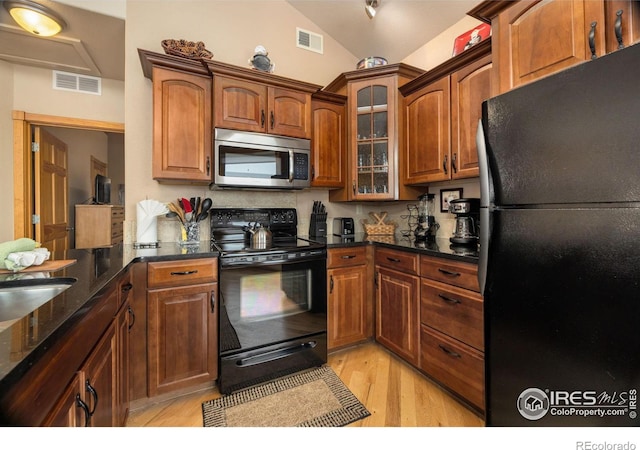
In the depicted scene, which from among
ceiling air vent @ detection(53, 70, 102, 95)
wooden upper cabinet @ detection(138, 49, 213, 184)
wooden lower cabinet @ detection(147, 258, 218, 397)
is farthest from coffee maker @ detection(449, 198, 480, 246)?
ceiling air vent @ detection(53, 70, 102, 95)

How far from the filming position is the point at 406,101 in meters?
2.40

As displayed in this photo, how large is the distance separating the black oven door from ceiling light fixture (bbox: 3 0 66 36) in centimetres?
225

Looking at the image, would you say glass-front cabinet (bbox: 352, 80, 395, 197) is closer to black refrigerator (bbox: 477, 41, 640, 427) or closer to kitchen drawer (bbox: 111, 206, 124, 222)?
black refrigerator (bbox: 477, 41, 640, 427)

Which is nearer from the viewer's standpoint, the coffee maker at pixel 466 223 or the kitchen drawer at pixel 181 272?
the kitchen drawer at pixel 181 272

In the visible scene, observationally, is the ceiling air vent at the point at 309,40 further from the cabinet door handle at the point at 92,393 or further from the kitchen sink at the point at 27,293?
the cabinet door handle at the point at 92,393

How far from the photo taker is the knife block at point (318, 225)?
8.51ft

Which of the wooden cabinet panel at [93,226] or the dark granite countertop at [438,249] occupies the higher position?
the wooden cabinet panel at [93,226]

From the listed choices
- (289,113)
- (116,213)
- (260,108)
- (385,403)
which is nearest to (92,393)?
(385,403)

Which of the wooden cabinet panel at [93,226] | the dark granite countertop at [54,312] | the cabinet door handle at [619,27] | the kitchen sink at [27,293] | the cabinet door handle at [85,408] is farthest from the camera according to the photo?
the wooden cabinet panel at [93,226]

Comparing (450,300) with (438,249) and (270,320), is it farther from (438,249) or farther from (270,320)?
(270,320)

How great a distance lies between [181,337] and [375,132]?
7.23 ft

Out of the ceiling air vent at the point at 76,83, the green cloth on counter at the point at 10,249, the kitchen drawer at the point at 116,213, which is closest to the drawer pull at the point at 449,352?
the green cloth on counter at the point at 10,249

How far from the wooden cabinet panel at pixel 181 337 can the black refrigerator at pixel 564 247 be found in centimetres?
154
